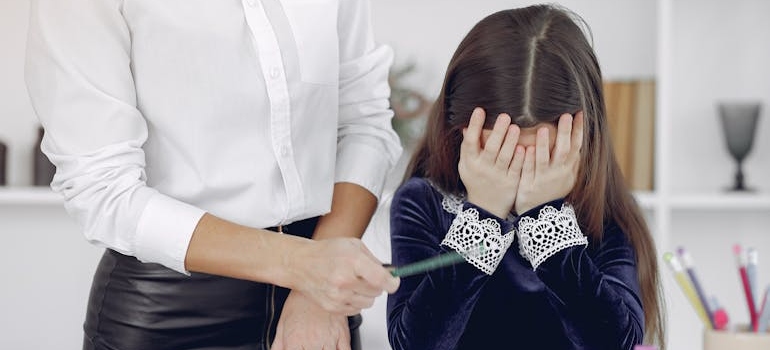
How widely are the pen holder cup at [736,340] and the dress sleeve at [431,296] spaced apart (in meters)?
0.41

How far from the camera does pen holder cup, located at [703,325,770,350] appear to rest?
797mm

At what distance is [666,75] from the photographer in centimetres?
211

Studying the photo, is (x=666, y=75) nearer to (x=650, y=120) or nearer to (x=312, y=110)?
(x=650, y=120)

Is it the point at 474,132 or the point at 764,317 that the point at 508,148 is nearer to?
the point at 474,132

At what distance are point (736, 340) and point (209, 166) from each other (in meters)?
0.63

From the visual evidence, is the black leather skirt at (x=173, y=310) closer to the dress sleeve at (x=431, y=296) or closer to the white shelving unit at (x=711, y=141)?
the dress sleeve at (x=431, y=296)

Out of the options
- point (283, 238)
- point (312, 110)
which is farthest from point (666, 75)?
point (283, 238)

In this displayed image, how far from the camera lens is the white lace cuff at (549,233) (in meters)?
1.18

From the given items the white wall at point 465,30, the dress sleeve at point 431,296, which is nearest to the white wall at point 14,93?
the white wall at point 465,30

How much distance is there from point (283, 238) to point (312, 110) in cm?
24

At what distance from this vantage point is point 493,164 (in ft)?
3.83

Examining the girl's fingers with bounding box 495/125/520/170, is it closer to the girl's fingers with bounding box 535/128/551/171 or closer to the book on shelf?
the girl's fingers with bounding box 535/128/551/171

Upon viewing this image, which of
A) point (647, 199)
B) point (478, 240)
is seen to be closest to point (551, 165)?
point (478, 240)

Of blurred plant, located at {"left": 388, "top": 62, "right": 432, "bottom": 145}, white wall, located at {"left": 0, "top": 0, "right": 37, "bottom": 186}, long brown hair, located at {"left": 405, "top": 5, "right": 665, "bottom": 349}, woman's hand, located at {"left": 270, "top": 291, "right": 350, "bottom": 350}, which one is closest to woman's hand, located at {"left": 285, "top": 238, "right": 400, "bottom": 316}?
woman's hand, located at {"left": 270, "top": 291, "right": 350, "bottom": 350}
